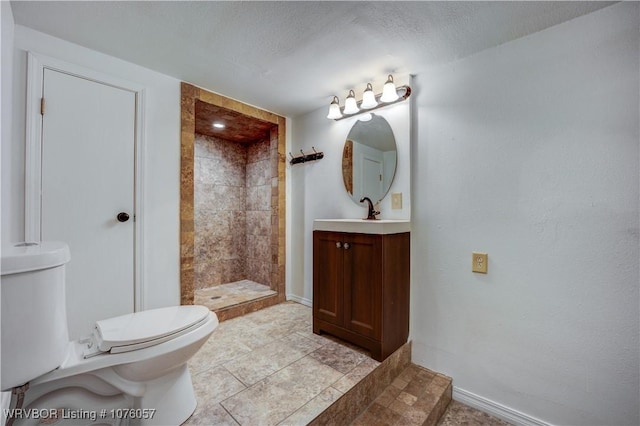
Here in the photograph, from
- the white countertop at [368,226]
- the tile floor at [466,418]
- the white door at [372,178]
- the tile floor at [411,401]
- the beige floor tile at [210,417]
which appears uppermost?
the white door at [372,178]

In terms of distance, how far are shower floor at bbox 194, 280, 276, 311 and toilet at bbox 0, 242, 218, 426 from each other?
1132 millimetres

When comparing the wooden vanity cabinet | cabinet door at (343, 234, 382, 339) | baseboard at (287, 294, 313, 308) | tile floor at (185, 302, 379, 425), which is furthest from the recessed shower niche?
cabinet door at (343, 234, 382, 339)

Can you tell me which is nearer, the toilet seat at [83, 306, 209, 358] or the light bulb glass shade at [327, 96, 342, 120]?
the toilet seat at [83, 306, 209, 358]

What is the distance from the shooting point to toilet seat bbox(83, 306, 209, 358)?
3.53ft

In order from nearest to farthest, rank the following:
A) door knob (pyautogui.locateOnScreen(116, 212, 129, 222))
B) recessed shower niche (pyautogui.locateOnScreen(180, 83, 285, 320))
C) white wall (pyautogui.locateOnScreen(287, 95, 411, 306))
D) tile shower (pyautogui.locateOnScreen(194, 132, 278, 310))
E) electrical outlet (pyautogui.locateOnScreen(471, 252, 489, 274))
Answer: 1. electrical outlet (pyautogui.locateOnScreen(471, 252, 489, 274))
2. door knob (pyautogui.locateOnScreen(116, 212, 129, 222))
3. white wall (pyautogui.locateOnScreen(287, 95, 411, 306))
4. recessed shower niche (pyautogui.locateOnScreen(180, 83, 285, 320))
5. tile shower (pyautogui.locateOnScreen(194, 132, 278, 310))

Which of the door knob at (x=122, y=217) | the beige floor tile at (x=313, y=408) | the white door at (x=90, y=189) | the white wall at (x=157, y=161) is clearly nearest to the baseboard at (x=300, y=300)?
the white wall at (x=157, y=161)

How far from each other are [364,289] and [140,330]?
3.90ft

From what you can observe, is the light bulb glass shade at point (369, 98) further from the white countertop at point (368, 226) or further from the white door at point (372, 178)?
the white countertop at point (368, 226)

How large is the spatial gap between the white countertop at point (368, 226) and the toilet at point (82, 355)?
0.96 meters

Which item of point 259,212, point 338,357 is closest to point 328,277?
point 338,357

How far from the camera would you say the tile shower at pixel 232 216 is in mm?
3182

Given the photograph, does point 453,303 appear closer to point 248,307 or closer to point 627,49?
point 627,49

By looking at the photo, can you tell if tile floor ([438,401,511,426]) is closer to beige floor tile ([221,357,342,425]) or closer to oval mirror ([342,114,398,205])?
beige floor tile ([221,357,342,425])

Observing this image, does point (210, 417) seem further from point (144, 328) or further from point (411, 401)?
point (411, 401)
